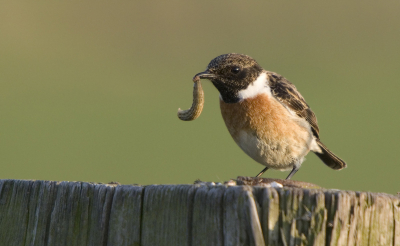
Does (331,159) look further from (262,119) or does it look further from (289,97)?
(262,119)

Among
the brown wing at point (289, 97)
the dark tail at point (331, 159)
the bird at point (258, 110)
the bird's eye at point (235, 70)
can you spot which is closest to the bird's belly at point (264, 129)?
the bird at point (258, 110)

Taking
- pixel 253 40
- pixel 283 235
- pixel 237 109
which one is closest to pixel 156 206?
pixel 283 235

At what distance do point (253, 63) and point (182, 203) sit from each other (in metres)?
3.75

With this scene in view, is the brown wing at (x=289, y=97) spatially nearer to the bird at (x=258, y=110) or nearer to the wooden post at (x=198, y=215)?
the bird at (x=258, y=110)

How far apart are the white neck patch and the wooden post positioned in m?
3.32

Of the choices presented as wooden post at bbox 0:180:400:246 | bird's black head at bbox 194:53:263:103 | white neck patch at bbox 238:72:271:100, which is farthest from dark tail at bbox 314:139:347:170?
wooden post at bbox 0:180:400:246

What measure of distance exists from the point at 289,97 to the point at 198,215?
156 inches

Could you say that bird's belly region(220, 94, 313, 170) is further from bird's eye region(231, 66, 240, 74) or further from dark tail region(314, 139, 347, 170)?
dark tail region(314, 139, 347, 170)

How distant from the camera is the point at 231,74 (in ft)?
19.4

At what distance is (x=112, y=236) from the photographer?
8.91 feet

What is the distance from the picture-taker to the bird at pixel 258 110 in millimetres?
5809

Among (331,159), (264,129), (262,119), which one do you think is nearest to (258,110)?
(262,119)

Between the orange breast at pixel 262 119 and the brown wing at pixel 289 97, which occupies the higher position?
the brown wing at pixel 289 97

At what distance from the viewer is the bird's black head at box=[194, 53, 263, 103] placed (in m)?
5.79
